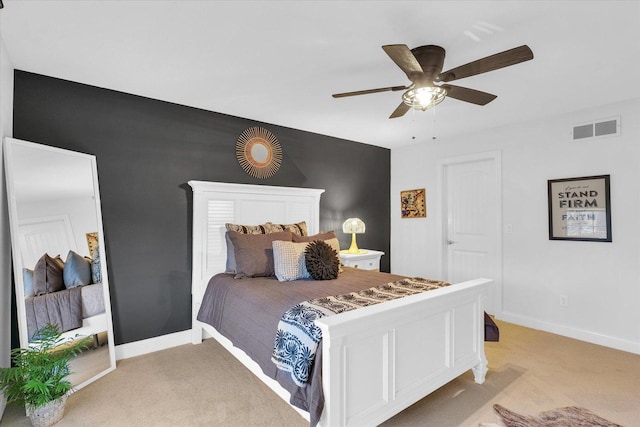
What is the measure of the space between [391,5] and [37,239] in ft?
8.91

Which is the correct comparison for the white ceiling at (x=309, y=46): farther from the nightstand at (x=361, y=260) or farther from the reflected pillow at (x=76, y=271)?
the nightstand at (x=361, y=260)

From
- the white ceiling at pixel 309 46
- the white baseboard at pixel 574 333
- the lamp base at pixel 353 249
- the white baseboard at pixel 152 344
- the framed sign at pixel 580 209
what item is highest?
the white ceiling at pixel 309 46

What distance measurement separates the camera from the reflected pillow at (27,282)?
2188 mm

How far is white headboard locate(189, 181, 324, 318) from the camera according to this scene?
3182 mm

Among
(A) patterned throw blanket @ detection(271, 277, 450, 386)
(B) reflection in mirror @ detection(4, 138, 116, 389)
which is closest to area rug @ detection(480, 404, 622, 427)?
(A) patterned throw blanket @ detection(271, 277, 450, 386)

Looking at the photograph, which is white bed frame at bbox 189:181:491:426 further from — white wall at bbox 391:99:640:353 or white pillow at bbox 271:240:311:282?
white wall at bbox 391:99:640:353

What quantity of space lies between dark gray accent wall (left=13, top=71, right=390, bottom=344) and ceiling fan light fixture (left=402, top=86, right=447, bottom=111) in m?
2.02

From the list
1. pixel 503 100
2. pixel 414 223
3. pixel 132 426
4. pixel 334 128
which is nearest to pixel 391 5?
pixel 503 100

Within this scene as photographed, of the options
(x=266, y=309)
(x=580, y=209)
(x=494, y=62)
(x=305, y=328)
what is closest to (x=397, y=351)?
(x=305, y=328)

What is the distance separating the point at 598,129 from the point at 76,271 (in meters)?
4.81

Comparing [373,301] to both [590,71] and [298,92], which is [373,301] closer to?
[298,92]

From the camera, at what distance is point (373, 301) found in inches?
80.5

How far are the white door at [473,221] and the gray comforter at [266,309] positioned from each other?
6.33ft

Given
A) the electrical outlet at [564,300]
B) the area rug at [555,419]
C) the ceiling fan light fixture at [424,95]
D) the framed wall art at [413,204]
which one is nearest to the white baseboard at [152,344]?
the area rug at [555,419]
